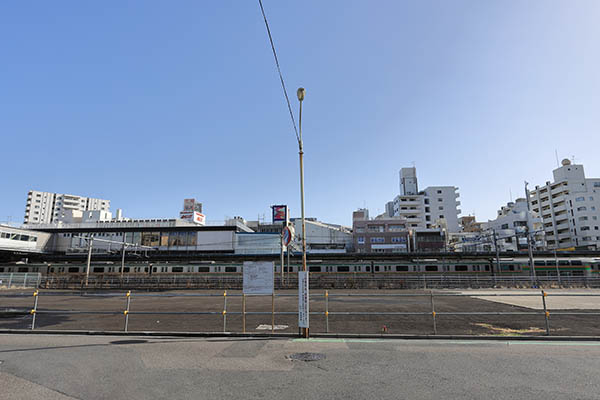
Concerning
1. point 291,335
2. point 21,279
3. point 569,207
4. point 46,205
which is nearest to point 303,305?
point 291,335

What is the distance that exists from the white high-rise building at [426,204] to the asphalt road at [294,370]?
81.7 meters

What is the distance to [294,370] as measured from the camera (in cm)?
620

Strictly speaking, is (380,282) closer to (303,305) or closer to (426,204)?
(303,305)

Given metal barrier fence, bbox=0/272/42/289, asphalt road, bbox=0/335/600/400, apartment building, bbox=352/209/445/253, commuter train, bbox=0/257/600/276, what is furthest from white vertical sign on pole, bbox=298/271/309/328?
apartment building, bbox=352/209/445/253

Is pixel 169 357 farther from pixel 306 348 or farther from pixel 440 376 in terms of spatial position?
pixel 440 376

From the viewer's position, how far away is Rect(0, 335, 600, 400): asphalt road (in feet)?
16.6

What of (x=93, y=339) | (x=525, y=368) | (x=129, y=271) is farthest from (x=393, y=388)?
(x=129, y=271)

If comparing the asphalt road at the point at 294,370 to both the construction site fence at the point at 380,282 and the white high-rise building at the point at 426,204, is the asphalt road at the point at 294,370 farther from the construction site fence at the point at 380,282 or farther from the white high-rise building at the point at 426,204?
the white high-rise building at the point at 426,204

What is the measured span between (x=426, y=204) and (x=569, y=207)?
1242 inches

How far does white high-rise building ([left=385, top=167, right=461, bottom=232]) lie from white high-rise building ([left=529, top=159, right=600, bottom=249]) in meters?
20.5

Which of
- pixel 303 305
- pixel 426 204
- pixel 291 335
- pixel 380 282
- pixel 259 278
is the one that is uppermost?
pixel 426 204

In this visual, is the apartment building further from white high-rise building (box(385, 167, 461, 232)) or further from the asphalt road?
the asphalt road

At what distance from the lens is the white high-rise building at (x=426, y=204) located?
3440 inches

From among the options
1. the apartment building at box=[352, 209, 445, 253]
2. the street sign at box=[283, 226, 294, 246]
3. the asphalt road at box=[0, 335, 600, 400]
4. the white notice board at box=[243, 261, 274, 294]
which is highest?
the apartment building at box=[352, 209, 445, 253]
